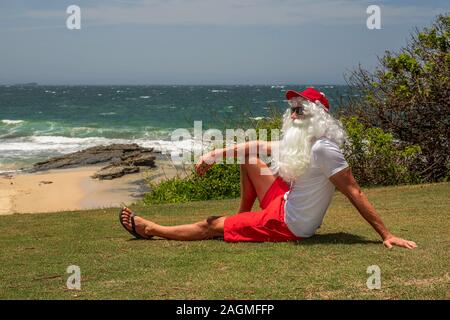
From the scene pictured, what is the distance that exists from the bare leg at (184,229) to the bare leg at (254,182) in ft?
1.06

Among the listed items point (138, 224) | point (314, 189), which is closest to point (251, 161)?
point (314, 189)

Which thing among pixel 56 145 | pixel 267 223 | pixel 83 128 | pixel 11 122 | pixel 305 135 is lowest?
pixel 56 145

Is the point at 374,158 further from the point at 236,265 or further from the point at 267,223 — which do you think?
the point at 236,265

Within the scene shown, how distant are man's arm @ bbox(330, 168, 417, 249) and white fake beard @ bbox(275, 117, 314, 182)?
306 millimetres

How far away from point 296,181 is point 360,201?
0.61 metres

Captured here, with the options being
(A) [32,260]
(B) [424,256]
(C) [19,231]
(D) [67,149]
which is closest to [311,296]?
(B) [424,256]

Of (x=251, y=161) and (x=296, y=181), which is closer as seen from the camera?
(x=296, y=181)

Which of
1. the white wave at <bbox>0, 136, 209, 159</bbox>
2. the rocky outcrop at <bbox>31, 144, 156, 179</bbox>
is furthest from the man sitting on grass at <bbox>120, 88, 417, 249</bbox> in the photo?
the white wave at <bbox>0, 136, 209, 159</bbox>

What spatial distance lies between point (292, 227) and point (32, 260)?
264 cm

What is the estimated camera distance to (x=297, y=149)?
6180mm

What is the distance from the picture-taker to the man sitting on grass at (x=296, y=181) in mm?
6137

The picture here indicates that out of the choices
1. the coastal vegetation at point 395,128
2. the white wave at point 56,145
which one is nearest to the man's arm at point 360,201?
the coastal vegetation at point 395,128
